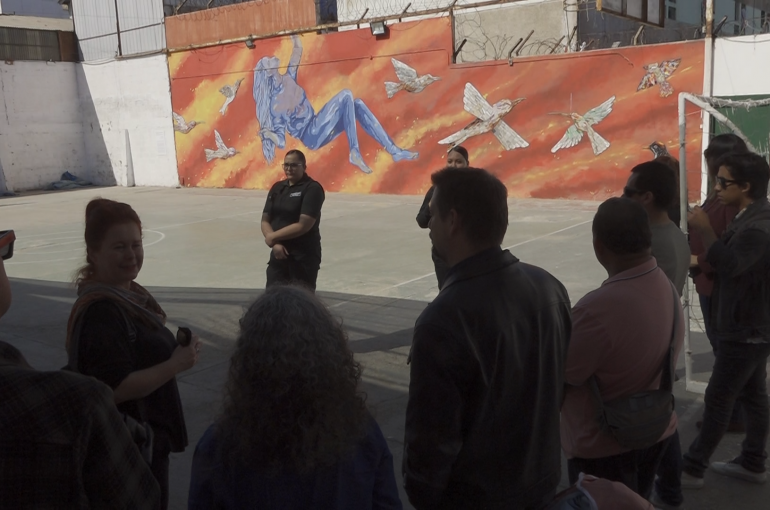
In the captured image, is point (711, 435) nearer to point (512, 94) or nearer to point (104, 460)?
point (104, 460)

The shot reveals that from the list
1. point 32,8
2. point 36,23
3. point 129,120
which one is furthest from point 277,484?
point 32,8

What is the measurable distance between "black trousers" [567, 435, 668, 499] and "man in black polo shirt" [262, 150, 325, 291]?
327 centimetres

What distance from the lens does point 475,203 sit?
6.77 ft

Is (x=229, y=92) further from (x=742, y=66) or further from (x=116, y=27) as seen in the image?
(x=742, y=66)

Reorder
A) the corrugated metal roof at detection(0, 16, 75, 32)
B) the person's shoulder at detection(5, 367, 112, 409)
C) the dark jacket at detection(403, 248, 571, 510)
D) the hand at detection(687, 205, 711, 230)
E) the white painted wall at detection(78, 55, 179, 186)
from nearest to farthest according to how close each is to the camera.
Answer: the person's shoulder at detection(5, 367, 112, 409) → the dark jacket at detection(403, 248, 571, 510) → the hand at detection(687, 205, 711, 230) → the white painted wall at detection(78, 55, 179, 186) → the corrugated metal roof at detection(0, 16, 75, 32)

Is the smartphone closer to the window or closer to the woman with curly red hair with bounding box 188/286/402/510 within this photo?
the woman with curly red hair with bounding box 188/286/402/510

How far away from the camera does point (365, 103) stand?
62.1ft

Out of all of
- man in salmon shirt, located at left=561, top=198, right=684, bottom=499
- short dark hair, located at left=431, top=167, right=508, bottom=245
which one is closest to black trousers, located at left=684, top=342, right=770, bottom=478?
man in salmon shirt, located at left=561, top=198, right=684, bottom=499

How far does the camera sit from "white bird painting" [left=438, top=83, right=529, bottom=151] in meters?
16.5

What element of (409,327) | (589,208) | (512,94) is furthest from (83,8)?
(409,327)

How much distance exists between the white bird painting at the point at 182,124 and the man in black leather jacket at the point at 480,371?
21969 millimetres

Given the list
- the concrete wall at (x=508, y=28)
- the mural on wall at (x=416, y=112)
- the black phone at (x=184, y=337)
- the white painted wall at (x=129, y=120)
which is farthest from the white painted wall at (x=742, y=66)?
the white painted wall at (x=129, y=120)

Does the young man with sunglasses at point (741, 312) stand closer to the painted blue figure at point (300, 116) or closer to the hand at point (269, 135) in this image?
the painted blue figure at point (300, 116)

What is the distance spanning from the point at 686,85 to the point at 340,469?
46.8 feet
